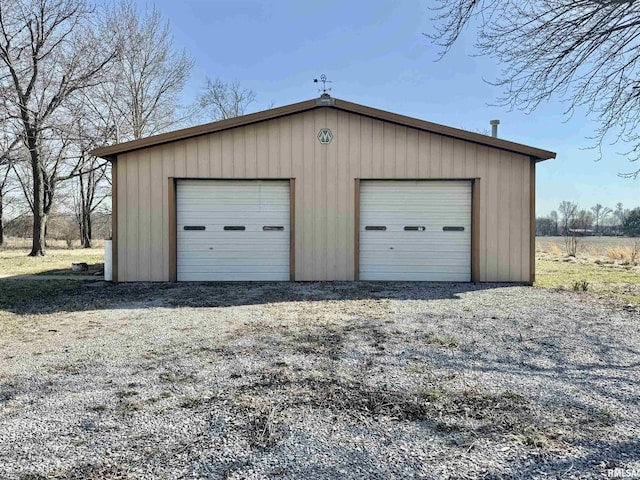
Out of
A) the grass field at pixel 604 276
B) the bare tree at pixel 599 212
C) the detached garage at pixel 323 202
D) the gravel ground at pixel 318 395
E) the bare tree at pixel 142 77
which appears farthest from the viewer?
the bare tree at pixel 599 212

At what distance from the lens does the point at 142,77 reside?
19938 mm

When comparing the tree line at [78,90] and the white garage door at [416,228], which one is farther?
the tree line at [78,90]

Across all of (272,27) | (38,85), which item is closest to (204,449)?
(272,27)

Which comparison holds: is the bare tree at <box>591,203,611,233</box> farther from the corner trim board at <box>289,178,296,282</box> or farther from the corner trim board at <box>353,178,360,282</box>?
the corner trim board at <box>289,178,296,282</box>

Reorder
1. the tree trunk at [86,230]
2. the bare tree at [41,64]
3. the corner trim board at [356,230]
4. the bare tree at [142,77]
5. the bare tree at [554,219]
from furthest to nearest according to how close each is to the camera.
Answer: the bare tree at [554,219] → the tree trunk at [86,230] → the bare tree at [142,77] → the bare tree at [41,64] → the corner trim board at [356,230]

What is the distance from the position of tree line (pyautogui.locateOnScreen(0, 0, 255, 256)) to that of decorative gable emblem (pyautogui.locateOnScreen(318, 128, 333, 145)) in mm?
12074

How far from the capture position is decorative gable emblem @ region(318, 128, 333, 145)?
26.0 ft

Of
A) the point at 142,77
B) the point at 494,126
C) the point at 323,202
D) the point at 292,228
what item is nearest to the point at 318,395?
the point at 292,228

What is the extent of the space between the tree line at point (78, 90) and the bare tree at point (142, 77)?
0.05 metres

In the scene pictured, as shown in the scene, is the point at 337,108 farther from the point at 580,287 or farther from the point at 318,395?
the point at 318,395

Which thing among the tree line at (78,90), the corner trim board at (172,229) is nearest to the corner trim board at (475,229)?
the corner trim board at (172,229)

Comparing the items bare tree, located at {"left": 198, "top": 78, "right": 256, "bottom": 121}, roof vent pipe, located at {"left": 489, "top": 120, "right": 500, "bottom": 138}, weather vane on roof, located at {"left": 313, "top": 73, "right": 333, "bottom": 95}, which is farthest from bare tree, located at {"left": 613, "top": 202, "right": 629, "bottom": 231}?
weather vane on roof, located at {"left": 313, "top": 73, "right": 333, "bottom": 95}

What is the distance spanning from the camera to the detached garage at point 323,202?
788cm

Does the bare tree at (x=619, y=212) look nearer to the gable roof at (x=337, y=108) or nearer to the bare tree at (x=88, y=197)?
the gable roof at (x=337, y=108)
